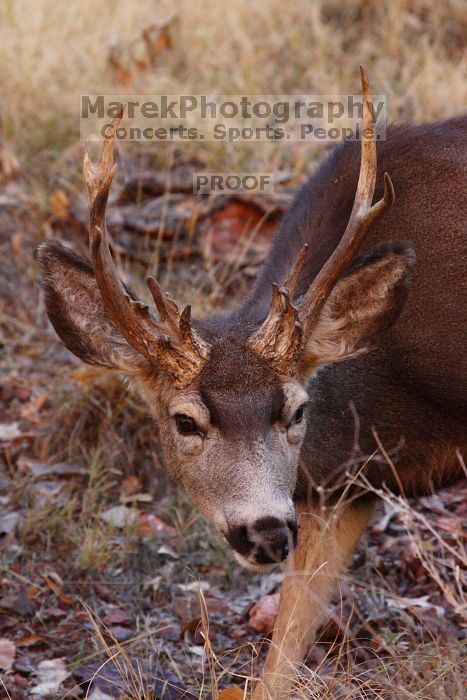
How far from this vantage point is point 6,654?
525 cm

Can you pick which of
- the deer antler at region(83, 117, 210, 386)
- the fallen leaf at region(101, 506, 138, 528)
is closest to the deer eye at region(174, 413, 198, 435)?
the deer antler at region(83, 117, 210, 386)

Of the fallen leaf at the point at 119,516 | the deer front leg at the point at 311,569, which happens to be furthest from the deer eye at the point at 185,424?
the fallen leaf at the point at 119,516

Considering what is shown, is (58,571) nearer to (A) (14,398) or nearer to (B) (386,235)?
(A) (14,398)

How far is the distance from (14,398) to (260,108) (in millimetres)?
3573

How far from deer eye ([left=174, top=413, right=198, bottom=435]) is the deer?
11 mm

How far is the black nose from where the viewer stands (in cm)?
408

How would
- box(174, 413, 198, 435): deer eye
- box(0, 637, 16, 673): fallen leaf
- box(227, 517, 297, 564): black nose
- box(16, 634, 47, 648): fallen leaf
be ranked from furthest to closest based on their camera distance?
box(16, 634, 47, 648): fallen leaf
box(0, 637, 16, 673): fallen leaf
box(174, 413, 198, 435): deer eye
box(227, 517, 297, 564): black nose

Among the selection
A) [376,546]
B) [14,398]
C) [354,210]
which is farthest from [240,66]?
[354,210]

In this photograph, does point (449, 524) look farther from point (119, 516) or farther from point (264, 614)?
point (119, 516)

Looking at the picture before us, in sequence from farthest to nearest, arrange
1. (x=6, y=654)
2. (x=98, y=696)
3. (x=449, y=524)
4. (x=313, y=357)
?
(x=449, y=524), (x=6, y=654), (x=313, y=357), (x=98, y=696)

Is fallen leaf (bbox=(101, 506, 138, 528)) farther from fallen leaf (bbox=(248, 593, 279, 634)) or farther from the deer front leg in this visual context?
the deer front leg

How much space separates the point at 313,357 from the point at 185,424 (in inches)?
26.1

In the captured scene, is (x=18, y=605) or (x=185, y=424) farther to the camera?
(x=18, y=605)

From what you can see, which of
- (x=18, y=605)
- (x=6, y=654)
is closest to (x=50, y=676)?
(x=6, y=654)
